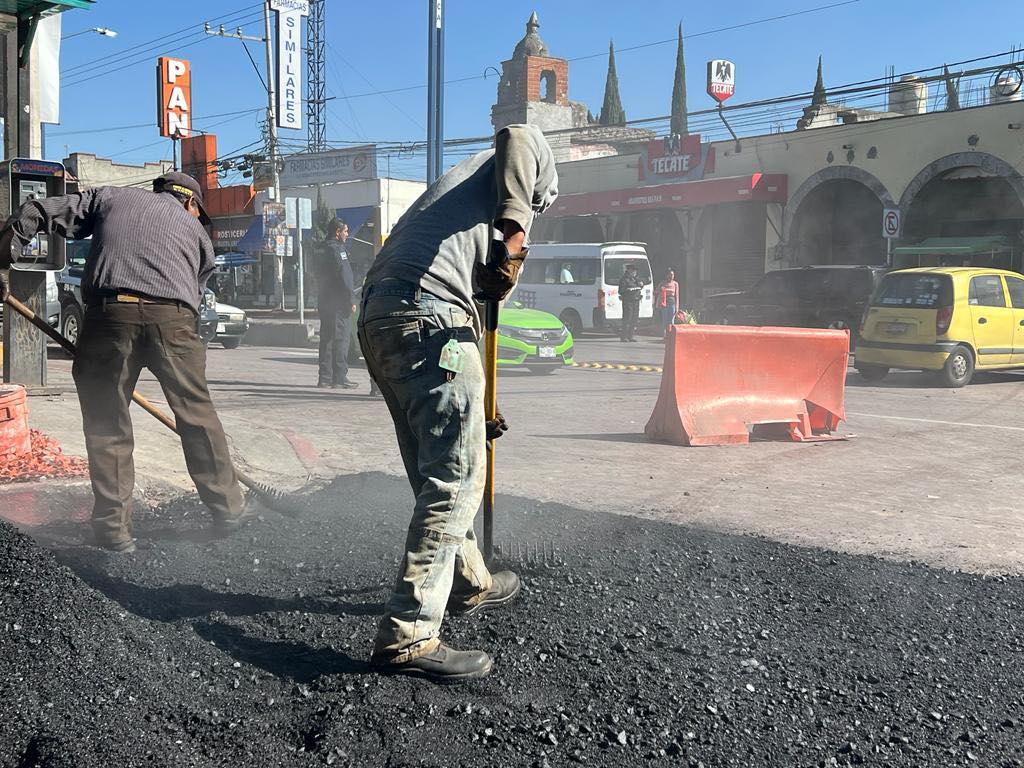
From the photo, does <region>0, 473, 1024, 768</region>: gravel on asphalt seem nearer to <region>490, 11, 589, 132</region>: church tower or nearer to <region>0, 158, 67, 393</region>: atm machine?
<region>0, 158, 67, 393</region>: atm machine

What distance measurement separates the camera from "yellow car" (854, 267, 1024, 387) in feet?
44.8

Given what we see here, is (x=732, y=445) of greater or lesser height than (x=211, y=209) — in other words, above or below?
below

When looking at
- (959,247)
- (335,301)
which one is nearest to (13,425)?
(335,301)

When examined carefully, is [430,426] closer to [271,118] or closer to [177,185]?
[177,185]

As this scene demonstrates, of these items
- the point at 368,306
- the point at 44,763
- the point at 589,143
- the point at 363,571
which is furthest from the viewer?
the point at 589,143

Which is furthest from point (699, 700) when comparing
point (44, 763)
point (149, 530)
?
point (149, 530)

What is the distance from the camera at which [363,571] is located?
14.0ft

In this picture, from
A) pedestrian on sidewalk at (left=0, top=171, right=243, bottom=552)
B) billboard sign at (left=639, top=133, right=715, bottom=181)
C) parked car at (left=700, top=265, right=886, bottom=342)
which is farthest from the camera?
billboard sign at (left=639, top=133, right=715, bottom=181)

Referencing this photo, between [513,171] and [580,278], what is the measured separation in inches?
863

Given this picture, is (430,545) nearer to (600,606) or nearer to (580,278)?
(600,606)

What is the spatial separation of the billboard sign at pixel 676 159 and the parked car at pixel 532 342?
57.9 ft

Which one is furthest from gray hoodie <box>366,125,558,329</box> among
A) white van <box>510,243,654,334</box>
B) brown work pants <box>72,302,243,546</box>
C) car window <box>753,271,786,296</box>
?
white van <box>510,243,654,334</box>

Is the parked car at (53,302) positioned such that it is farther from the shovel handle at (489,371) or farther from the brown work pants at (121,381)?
the shovel handle at (489,371)

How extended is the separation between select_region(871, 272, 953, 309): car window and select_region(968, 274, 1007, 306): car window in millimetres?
477
